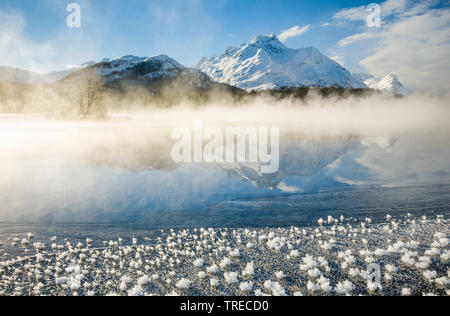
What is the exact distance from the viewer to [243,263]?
19.5 feet

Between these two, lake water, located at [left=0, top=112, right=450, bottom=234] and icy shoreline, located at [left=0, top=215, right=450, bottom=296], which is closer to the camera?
icy shoreline, located at [left=0, top=215, right=450, bottom=296]

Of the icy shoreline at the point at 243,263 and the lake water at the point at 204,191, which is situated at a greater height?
the lake water at the point at 204,191

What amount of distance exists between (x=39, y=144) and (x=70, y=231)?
20983 millimetres

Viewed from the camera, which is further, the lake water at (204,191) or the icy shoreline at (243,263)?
the lake water at (204,191)

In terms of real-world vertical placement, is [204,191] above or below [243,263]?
above

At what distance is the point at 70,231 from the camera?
24.7ft

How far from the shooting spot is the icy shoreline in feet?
16.6

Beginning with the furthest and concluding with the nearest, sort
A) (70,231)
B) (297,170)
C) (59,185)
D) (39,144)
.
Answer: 1. (39,144)
2. (297,170)
3. (59,185)
4. (70,231)

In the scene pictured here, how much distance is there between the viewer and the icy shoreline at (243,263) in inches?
199

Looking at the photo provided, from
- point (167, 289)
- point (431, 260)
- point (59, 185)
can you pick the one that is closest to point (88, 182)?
point (59, 185)

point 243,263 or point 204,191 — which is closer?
point 243,263

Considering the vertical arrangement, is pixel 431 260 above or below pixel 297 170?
below

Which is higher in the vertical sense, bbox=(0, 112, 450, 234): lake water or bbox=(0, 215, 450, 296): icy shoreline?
bbox=(0, 112, 450, 234): lake water
